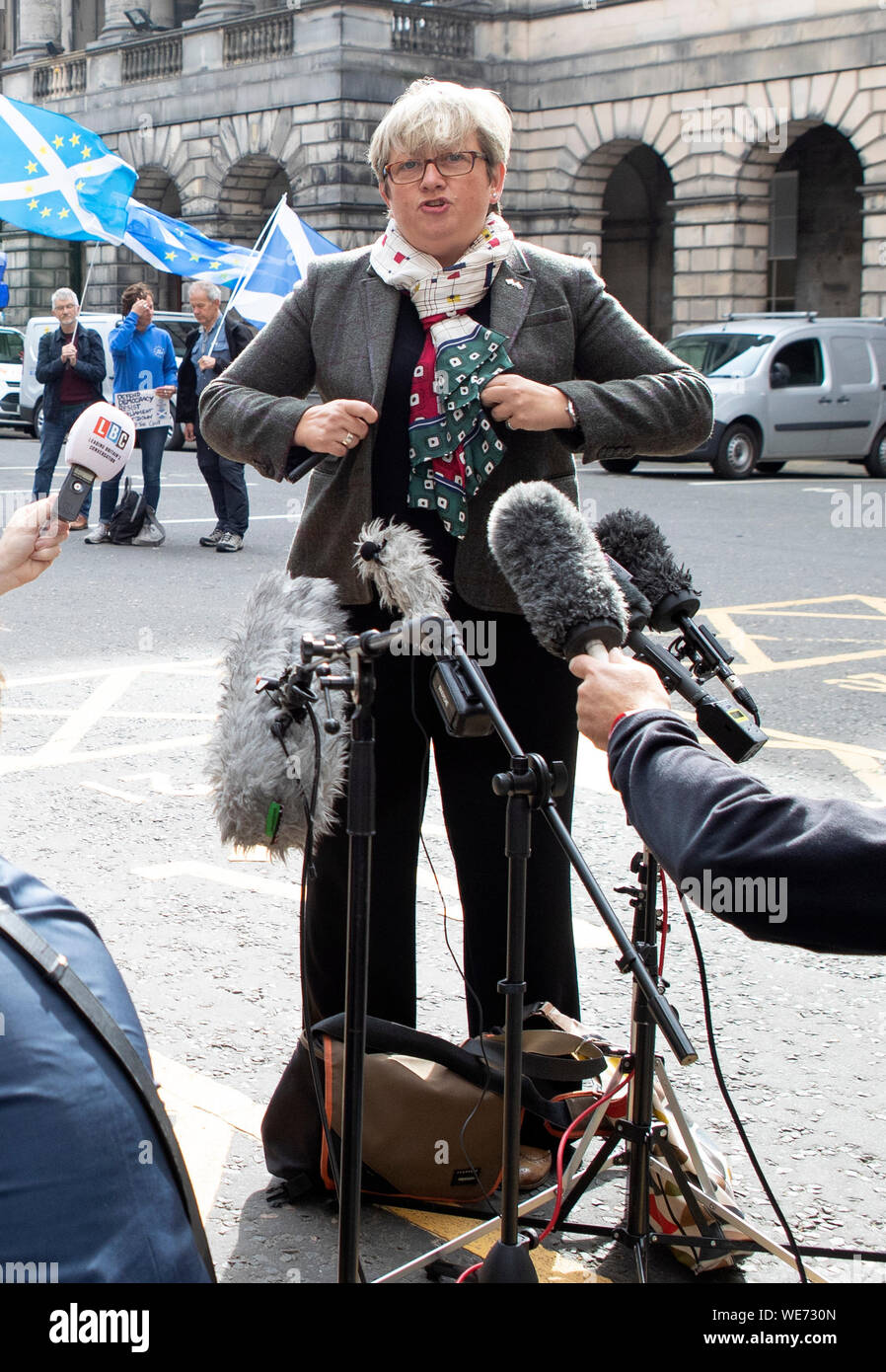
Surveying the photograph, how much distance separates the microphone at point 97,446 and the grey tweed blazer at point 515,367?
0.33 m

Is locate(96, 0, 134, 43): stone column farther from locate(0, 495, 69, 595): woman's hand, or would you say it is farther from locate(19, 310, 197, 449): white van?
locate(0, 495, 69, 595): woman's hand

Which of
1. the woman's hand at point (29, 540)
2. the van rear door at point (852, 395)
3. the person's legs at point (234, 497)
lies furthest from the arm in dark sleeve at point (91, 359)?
the woman's hand at point (29, 540)

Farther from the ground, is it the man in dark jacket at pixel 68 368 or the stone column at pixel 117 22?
the stone column at pixel 117 22

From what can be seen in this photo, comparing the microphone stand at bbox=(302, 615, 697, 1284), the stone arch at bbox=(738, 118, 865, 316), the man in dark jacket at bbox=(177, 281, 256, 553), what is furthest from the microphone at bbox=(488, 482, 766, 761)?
the stone arch at bbox=(738, 118, 865, 316)

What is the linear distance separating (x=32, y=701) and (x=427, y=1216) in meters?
4.39

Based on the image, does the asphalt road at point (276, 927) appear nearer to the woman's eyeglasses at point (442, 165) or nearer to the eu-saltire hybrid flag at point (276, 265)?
the woman's eyeglasses at point (442, 165)

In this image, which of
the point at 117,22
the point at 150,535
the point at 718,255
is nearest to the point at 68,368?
the point at 150,535

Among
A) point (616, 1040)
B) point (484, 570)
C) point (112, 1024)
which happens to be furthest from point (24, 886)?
point (616, 1040)

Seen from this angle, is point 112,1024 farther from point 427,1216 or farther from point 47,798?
point 47,798

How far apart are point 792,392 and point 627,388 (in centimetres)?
1744

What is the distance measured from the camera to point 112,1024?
152cm

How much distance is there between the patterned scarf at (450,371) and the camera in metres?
2.91

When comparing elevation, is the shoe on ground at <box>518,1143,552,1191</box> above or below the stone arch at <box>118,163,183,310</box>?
below

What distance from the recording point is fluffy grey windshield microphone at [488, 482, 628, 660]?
6.76ft
